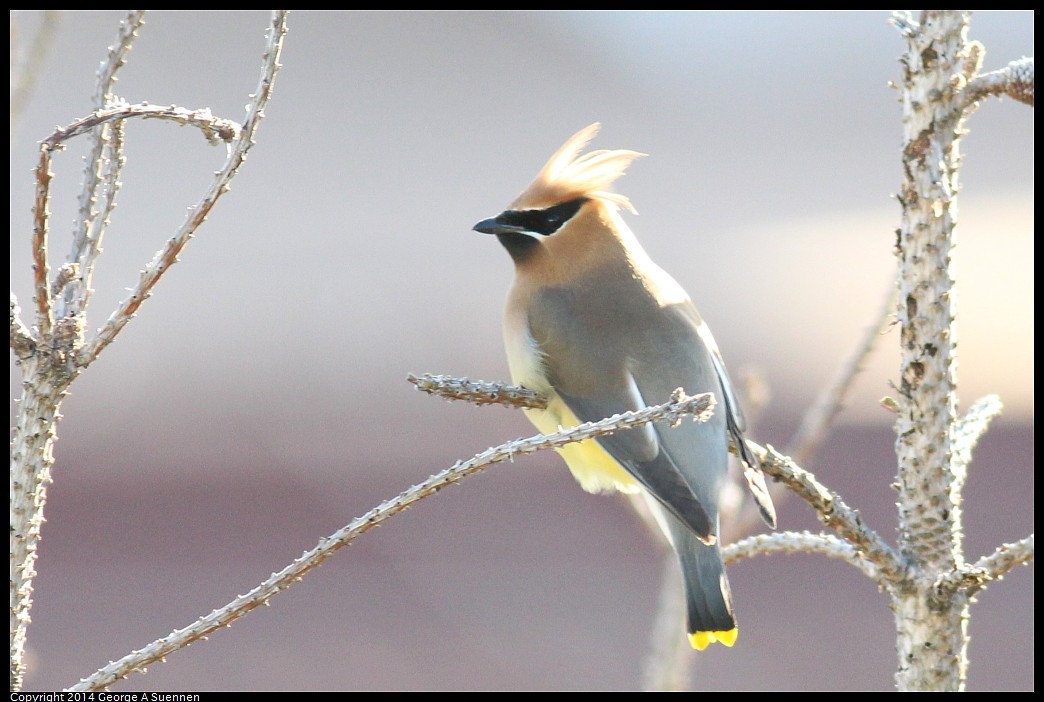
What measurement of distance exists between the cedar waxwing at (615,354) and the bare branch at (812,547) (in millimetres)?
231

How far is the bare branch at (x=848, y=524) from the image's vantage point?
1.84 m

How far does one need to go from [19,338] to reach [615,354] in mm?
1558

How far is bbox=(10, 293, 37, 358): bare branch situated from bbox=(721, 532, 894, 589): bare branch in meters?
1.18

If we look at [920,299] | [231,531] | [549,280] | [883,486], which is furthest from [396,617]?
[920,299]

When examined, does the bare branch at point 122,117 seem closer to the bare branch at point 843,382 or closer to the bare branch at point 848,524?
the bare branch at point 848,524

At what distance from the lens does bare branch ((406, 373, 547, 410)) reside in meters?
1.94

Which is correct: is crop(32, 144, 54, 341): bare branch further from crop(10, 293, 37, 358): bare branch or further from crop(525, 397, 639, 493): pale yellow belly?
crop(525, 397, 639, 493): pale yellow belly

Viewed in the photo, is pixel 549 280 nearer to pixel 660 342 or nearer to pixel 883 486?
pixel 660 342

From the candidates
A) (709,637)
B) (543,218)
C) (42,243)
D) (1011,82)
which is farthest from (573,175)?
(42,243)

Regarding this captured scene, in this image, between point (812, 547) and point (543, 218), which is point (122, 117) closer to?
point (812, 547)

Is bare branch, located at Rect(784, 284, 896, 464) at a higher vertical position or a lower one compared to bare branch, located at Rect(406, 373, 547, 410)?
higher

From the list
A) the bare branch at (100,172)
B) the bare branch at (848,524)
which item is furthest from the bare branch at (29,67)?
the bare branch at (848,524)

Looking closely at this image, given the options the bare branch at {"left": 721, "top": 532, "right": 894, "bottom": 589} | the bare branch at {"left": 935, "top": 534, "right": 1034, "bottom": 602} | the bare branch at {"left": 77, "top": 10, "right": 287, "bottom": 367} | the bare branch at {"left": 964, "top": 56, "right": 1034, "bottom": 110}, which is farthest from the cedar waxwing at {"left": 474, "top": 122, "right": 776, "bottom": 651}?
the bare branch at {"left": 77, "top": 10, "right": 287, "bottom": 367}

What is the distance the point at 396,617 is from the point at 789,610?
1617mm
